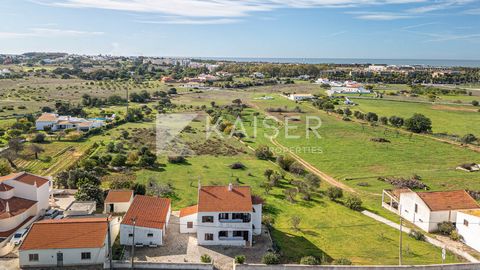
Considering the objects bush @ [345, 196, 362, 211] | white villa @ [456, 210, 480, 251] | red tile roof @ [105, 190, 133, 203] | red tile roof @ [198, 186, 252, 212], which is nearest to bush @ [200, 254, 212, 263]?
red tile roof @ [198, 186, 252, 212]

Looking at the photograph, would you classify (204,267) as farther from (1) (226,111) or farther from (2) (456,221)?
(1) (226,111)

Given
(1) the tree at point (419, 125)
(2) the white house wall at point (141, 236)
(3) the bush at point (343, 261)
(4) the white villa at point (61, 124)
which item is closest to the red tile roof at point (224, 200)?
(2) the white house wall at point (141, 236)

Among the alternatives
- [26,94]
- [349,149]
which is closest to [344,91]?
[349,149]

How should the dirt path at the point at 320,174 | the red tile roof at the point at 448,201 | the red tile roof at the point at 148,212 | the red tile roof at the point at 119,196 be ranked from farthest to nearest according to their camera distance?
1. the dirt path at the point at 320,174
2. the red tile roof at the point at 119,196
3. the red tile roof at the point at 448,201
4. the red tile roof at the point at 148,212

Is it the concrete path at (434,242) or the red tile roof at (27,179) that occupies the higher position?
the red tile roof at (27,179)

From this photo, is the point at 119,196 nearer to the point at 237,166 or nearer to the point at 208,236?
the point at 208,236

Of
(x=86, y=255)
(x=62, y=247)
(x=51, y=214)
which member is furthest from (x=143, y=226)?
(x=51, y=214)

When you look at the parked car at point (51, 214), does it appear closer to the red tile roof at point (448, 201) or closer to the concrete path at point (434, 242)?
the concrete path at point (434, 242)
